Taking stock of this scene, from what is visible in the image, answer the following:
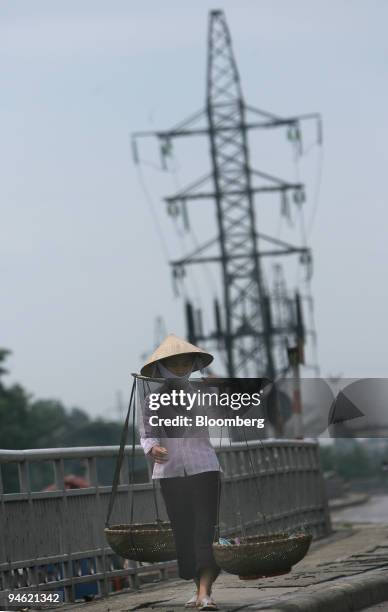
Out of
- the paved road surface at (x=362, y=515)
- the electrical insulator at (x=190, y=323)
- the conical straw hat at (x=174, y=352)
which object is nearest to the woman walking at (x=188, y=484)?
the conical straw hat at (x=174, y=352)

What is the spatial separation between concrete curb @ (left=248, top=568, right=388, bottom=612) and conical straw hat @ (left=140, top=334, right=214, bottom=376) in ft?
5.19

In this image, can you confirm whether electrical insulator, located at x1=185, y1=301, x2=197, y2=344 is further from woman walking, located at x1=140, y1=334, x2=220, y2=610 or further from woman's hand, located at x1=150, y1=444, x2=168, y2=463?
woman's hand, located at x1=150, y1=444, x2=168, y2=463

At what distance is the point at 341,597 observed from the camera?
11.4 m

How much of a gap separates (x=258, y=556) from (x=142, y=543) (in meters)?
0.90

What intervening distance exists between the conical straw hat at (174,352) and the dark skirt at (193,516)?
0.71 meters

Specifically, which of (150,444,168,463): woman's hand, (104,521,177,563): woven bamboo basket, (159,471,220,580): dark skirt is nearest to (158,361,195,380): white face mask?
(150,444,168,463): woman's hand

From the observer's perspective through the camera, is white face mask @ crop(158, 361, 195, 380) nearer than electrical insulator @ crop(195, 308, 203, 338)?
Yes

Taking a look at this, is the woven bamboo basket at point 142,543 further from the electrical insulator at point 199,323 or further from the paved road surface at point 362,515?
the electrical insulator at point 199,323

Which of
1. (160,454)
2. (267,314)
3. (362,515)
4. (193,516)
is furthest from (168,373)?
(267,314)

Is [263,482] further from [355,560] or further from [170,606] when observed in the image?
[170,606]

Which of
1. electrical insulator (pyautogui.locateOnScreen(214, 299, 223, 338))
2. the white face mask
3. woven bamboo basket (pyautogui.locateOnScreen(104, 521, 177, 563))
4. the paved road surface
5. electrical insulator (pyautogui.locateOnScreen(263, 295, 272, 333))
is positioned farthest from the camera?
electrical insulator (pyautogui.locateOnScreen(214, 299, 223, 338))

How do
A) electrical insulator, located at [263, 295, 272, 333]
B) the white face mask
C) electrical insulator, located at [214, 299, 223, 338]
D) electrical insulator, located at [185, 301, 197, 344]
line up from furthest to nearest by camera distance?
1. electrical insulator, located at [214, 299, 223, 338]
2. electrical insulator, located at [263, 295, 272, 333]
3. electrical insulator, located at [185, 301, 197, 344]
4. the white face mask

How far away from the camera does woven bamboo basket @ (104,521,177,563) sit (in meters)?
11.2

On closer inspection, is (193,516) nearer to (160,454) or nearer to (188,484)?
(188,484)
